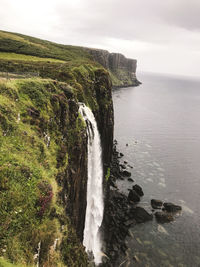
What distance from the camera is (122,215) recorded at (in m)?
39.6

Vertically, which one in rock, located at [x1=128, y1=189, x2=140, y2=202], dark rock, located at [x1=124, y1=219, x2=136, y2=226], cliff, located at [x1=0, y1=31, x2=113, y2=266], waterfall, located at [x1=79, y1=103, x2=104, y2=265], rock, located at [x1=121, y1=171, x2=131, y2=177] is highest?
cliff, located at [x1=0, y1=31, x2=113, y2=266]

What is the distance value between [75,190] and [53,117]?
850cm

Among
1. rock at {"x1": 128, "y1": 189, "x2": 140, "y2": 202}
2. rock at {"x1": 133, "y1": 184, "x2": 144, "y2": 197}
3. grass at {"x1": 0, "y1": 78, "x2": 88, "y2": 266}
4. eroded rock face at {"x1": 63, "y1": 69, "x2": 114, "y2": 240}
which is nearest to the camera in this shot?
grass at {"x1": 0, "y1": 78, "x2": 88, "y2": 266}

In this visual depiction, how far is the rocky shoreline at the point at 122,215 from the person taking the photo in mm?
31906

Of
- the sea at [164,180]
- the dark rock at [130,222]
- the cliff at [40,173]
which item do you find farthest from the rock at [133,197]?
the cliff at [40,173]

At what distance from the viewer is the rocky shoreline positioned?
1256 inches

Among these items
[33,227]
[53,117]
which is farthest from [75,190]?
[33,227]

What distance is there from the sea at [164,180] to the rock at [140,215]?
105cm

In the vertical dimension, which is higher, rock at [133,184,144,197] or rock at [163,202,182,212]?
rock at [133,184,144,197]

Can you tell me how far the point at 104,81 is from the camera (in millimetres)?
53469

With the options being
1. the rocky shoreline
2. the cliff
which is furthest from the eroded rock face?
the rocky shoreline

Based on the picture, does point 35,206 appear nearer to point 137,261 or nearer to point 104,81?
point 137,261

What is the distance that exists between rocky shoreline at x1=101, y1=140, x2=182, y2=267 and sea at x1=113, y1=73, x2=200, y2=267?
3.92 ft

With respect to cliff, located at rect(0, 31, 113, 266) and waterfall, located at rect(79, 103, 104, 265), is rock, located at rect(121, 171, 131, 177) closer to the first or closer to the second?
waterfall, located at rect(79, 103, 104, 265)
